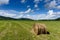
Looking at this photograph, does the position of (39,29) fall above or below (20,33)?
above

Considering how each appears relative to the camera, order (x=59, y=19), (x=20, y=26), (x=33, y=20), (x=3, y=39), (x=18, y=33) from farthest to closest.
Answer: (x=59, y=19) < (x=33, y=20) < (x=20, y=26) < (x=18, y=33) < (x=3, y=39)

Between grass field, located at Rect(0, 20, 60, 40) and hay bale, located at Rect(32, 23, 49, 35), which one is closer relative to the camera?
grass field, located at Rect(0, 20, 60, 40)

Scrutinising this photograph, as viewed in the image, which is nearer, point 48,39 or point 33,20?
point 48,39

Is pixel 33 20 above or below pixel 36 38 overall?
above

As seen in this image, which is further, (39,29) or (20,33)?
(39,29)

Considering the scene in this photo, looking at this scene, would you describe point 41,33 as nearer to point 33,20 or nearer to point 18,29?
point 18,29

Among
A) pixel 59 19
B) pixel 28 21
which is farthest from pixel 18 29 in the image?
pixel 59 19

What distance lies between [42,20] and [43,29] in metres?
3.94

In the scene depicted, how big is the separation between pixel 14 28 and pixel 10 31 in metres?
0.71

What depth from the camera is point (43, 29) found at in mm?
14156

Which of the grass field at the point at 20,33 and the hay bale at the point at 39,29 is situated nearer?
the grass field at the point at 20,33

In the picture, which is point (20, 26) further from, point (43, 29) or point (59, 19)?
point (59, 19)

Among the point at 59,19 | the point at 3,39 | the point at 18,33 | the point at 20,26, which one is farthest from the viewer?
the point at 59,19

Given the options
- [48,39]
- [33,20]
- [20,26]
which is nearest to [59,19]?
[33,20]
